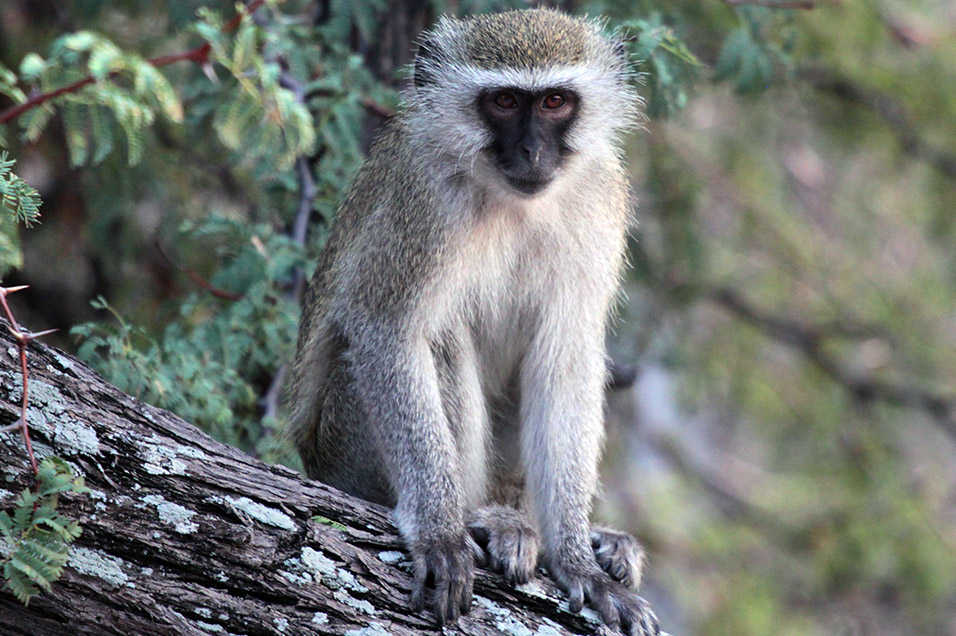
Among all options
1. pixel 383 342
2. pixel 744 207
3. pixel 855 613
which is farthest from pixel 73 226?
pixel 855 613

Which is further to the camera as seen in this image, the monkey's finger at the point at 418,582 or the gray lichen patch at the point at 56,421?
the monkey's finger at the point at 418,582

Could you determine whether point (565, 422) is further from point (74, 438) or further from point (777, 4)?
point (777, 4)

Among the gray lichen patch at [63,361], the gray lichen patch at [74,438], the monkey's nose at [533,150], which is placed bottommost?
the gray lichen patch at [74,438]

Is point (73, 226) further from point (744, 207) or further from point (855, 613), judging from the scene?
point (855, 613)

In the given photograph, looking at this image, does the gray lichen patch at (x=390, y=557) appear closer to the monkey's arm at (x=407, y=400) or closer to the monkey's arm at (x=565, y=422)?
the monkey's arm at (x=407, y=400)

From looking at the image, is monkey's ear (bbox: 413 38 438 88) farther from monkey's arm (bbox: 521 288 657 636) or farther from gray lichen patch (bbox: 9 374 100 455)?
gray lichen patch (bbox: 9 374 100 455)

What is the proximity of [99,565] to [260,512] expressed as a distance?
1.62 ft

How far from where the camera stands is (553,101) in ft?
13.2

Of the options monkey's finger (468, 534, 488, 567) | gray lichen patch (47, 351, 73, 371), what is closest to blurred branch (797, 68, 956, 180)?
monkey's finger (468, 534, 488, 567)

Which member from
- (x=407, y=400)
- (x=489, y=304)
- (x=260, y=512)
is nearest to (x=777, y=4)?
(x=489, y=304)

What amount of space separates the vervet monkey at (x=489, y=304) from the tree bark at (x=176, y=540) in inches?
18.6

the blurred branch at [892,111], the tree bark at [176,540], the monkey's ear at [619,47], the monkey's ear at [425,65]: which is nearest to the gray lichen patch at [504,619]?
the tree bark at [176,540]

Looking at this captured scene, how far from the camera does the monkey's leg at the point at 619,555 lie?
390 centimetres

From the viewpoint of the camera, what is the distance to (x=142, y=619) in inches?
112
